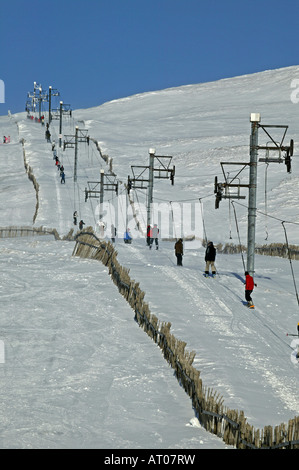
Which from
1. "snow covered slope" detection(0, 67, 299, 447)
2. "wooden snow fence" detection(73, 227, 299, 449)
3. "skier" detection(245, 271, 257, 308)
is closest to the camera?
"wooden snow fence" detection(73, 227, 299, 449)

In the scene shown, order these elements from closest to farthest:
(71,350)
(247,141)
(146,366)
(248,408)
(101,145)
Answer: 1. (248,408)
2. (146,366)
3. (71,350)
4. (247,141)
5. (101,145)

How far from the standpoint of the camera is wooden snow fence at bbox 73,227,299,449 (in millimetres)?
8141

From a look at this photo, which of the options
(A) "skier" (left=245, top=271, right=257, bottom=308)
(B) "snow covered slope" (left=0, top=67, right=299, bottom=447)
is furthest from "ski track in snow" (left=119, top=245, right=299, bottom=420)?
(A) "skier" (left=245, top=271, right=257, bottom=308)

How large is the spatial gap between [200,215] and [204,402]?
38912 mm

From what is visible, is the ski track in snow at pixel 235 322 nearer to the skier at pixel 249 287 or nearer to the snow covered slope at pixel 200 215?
the snow covered slope at pixel 200 215

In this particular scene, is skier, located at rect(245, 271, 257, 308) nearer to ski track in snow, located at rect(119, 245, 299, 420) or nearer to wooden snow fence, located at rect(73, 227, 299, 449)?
ski track in snow, located at rect(119, 245, 299, 420)

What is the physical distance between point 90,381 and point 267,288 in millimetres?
10337

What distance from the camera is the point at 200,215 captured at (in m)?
48.3

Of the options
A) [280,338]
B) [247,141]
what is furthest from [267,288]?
[247,141]

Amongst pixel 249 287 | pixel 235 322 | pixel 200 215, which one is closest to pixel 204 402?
pixel 235 322

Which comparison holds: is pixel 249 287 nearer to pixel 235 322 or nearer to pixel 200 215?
pixel 235 322

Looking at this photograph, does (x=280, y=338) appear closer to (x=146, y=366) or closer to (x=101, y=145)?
(x=146, y=366)

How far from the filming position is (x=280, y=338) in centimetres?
1540

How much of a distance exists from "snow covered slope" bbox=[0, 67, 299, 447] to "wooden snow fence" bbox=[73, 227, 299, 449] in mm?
375
